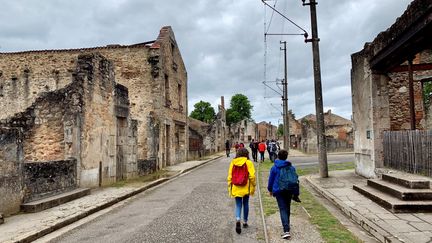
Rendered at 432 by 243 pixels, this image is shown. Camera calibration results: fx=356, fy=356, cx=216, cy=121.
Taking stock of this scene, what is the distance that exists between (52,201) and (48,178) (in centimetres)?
88

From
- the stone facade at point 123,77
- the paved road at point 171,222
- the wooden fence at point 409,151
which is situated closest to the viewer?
the paved road at point 171,222

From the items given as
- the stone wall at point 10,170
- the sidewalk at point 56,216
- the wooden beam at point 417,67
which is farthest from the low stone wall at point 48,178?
the wooden beam at point 417,67

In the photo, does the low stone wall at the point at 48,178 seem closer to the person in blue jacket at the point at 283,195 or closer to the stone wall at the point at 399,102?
the person in blue jacket at the point at 283,195

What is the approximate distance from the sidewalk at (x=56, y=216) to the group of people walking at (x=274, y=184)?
12.1ft

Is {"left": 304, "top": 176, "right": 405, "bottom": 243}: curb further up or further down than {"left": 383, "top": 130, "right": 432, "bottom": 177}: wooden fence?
further down

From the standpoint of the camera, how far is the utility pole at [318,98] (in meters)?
14.2

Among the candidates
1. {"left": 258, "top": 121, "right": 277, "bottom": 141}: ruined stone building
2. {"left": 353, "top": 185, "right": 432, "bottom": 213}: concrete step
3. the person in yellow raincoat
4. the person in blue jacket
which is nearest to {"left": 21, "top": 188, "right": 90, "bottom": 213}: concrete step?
the person in yellow raincoat

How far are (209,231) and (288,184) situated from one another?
1.70 m

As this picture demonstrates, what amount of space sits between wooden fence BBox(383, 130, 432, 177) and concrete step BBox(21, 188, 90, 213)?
9.66 m

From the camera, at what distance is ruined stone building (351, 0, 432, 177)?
30.9 feet

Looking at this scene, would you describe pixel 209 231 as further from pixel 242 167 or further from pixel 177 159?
pixel 177 159

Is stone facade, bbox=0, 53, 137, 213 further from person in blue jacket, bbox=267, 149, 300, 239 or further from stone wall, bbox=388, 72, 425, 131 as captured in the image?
stone wall, bbox=388, 72, 425, 131

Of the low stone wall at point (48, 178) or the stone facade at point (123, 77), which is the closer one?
the low stone wall at point (48, 178)

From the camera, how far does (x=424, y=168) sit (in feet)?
31.0
